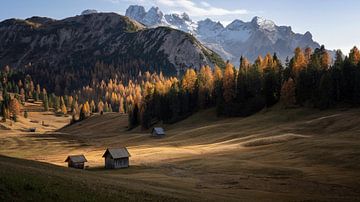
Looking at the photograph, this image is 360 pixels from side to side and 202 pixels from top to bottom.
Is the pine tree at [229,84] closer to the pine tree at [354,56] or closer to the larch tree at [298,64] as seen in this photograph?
the larch tree at [298,64]

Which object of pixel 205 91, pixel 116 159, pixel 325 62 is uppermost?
pixel 325 62

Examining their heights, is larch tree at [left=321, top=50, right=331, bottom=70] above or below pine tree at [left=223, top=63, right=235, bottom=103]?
above

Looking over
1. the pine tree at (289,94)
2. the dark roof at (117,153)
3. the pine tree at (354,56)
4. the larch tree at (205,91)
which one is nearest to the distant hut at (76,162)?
the dark roof at (117,153)

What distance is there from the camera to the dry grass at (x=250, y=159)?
153ft

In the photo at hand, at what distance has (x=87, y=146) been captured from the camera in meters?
124

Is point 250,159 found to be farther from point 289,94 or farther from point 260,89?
point 260,89

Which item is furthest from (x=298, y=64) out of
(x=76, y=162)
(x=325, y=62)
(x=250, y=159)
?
(x=76, y=162)

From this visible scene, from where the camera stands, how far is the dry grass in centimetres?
4653

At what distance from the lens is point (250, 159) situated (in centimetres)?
7100

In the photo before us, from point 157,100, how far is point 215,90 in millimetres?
28582

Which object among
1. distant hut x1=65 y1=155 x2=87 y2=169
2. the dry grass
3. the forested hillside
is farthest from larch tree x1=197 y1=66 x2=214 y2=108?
distant hut x1=65 y1=155 x2=87 y2=169

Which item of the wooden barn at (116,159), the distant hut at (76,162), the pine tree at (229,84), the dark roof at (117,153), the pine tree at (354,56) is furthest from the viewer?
the pine tree at (229,84)

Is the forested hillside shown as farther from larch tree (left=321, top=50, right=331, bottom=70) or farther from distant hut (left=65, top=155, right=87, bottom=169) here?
distant hut (left=65, top=155, right=87, bottom=169)

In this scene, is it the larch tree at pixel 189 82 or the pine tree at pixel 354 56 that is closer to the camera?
the pine tree at pixel 354 56
